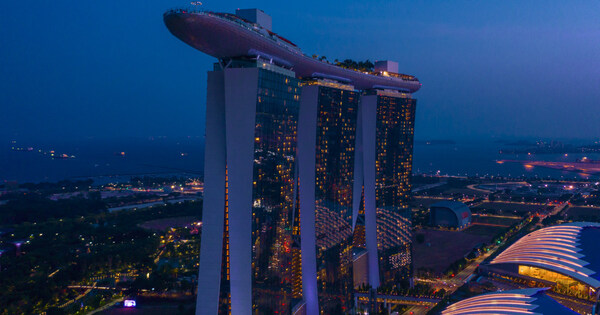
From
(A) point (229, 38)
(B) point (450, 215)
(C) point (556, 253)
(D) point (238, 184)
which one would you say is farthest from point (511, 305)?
(B) point (450, 215)

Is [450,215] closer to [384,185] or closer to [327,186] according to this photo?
[384,185]

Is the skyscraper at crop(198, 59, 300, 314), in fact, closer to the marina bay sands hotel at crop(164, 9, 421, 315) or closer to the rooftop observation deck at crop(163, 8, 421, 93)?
the marina bay sands hotel at crop(164, 9, 421, 315)

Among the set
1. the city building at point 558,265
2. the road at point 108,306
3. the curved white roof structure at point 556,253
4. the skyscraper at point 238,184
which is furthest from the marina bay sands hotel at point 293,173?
the road at point 108,306

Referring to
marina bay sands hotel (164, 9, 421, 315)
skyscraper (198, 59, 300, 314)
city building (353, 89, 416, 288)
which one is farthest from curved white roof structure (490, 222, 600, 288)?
skyscraper (198, 59, 300, 314)

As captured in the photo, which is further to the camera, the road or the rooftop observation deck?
the road

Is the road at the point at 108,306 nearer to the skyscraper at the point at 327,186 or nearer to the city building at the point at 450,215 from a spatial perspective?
the skyscraper at the point at 327,186

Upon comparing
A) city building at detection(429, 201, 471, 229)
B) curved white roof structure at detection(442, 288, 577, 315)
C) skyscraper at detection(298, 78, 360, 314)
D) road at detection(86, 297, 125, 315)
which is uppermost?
skyscraper at detection(298, 78, 360, 314)
